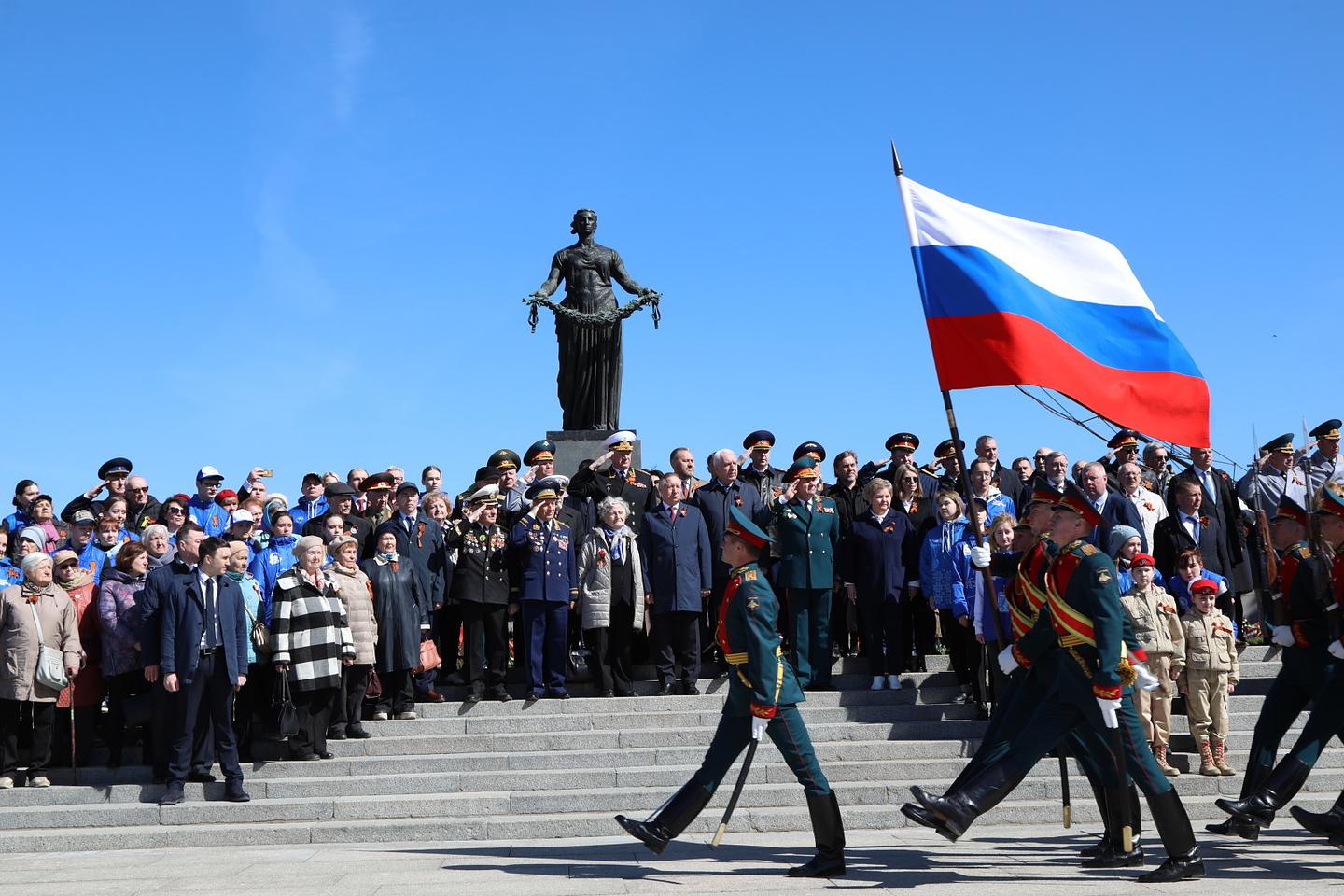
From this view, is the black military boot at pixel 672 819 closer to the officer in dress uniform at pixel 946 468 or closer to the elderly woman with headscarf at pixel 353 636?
the elderly woman with headscarf at pixel 353 636

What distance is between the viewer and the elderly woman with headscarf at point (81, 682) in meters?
11.1

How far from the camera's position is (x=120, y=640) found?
36.2 ft

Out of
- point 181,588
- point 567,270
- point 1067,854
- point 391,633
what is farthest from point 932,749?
point 567,270

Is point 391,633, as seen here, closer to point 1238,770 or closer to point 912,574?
point 912,574

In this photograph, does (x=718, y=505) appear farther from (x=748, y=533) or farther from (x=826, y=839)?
(x=826, y=839)

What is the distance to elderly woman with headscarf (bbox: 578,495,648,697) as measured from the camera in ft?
40.8

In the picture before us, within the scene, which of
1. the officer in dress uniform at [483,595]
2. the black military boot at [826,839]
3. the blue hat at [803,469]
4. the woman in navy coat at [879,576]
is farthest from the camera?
the blue hat at [803,469]

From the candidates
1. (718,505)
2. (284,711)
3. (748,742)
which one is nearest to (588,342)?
(718,505)

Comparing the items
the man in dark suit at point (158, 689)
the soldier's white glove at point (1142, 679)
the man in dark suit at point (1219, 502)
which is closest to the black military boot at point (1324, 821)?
the soldier's white glove at point (1142, 679)

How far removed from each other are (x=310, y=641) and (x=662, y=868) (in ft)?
13.9

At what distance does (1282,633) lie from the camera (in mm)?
8664

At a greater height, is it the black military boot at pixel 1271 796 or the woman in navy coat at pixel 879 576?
the woman in navy coat at pixel 879 576

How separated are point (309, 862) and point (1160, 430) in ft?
19.5

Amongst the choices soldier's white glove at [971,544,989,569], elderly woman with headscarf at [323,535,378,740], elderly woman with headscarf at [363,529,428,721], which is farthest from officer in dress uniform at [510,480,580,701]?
soldier's white glove at [971,544,989,569]
